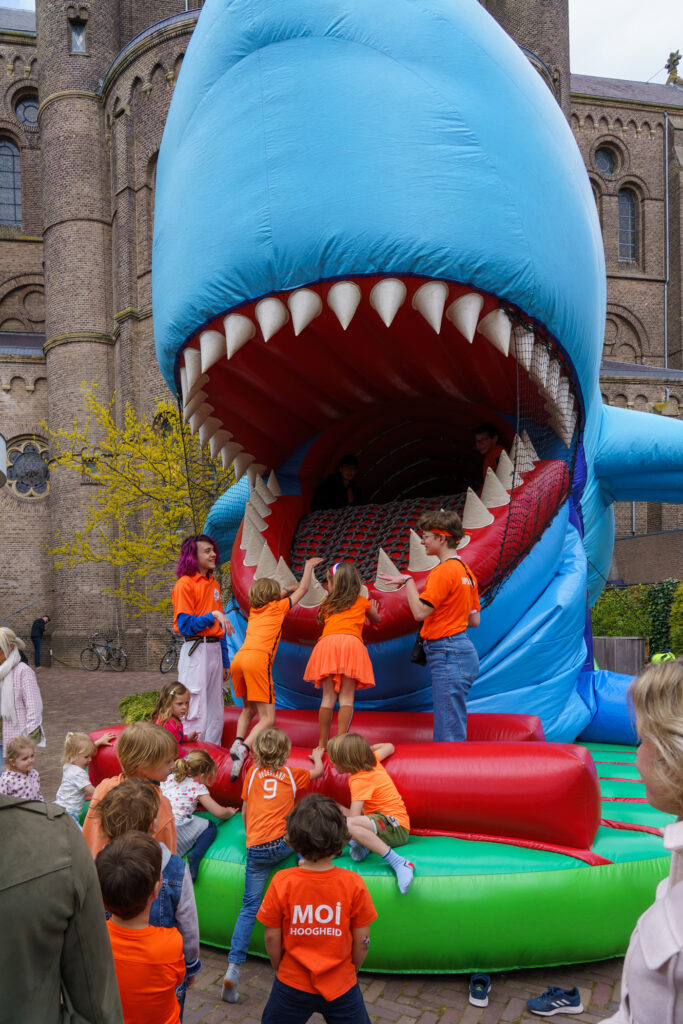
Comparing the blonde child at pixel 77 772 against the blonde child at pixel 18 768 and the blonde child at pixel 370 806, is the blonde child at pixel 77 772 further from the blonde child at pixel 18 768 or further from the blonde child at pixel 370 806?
the blonde child at pixel 370 806

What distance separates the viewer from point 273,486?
396cm

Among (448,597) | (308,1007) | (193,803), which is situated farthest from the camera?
(448,597)

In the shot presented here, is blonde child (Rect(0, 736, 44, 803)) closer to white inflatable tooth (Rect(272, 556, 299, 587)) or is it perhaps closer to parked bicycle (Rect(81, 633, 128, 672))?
white inflatable tooth (Rect(272, 556, 299, 587))

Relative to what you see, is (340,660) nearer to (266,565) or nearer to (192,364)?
(266,565)

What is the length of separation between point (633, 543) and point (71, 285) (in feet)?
47.4

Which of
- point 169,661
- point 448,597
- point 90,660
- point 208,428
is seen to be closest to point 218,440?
point 208,428

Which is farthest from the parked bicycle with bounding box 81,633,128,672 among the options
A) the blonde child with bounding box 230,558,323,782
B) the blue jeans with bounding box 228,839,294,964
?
the blue jeans with bounding box 228,839,294,964

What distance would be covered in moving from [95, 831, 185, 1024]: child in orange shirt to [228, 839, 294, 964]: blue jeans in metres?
0.87

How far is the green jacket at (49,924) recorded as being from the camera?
110 cm

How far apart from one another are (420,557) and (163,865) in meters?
1.66

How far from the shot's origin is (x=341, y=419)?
4020 millimetres

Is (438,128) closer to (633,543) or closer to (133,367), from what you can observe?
(133,367)

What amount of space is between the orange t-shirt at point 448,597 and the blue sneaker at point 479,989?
119 cm

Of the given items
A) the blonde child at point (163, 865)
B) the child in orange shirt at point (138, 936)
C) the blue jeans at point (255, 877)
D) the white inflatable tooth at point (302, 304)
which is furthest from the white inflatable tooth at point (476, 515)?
the child in orange shirt at point (138, 936)
